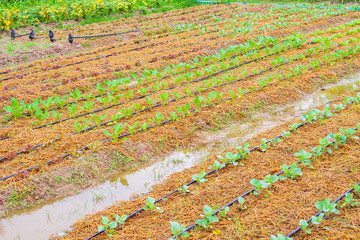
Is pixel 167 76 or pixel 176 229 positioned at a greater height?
pixel 167 76

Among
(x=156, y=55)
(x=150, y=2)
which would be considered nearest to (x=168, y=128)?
(x=156, y=55)

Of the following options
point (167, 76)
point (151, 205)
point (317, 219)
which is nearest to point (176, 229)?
point (151, 205)

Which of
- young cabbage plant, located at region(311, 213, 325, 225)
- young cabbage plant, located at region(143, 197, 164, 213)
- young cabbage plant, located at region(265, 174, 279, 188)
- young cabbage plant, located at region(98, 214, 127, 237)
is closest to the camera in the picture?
young cabbage plant, located at region(311, 213, 325, 225)

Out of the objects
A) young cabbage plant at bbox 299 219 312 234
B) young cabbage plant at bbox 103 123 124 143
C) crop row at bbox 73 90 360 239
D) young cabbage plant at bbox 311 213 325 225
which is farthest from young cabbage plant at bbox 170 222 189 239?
young cabbage plant at bbox 103 123 124 143

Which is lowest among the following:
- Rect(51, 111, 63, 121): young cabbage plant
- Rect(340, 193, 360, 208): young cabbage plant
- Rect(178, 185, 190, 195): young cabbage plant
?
Rect(178, 185, 190, 195): young cabbage plant

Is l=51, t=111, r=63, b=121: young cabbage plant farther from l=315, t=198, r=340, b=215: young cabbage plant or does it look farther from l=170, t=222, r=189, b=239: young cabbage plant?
l=315, t=198, r=340, b=215: young cabbage plant

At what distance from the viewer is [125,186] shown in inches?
190

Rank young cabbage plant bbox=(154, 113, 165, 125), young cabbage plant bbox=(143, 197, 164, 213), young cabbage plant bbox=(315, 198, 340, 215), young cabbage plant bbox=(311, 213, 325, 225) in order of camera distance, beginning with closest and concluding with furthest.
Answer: young cabbage plant bbox=(311, 213, 325, 225), young cabbage plant bbox=(315, 198, 340, 215), young cabbage plant bbox=(143, 197, 164, 213), young cabbage plant bbox=(154, 113, 165, 125)

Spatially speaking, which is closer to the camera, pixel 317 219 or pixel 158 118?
pixel 317 219

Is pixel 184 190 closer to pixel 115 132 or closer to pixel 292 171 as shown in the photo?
pixel 292 171

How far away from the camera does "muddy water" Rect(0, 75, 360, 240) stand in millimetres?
4105

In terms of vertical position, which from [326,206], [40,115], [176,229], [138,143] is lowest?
[138,143]

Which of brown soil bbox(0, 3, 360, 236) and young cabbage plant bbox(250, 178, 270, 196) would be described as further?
brown soil bbox(0, 3, 360, 236)

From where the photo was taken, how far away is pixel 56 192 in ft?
15.3
